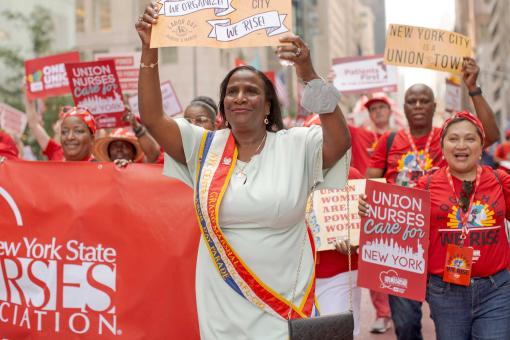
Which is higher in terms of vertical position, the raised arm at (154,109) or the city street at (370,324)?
the raised arm at (154,109)

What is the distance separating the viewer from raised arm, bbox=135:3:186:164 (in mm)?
3189

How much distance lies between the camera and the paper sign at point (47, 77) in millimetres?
8703

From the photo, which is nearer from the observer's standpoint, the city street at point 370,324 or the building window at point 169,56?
the city street at point 370,324

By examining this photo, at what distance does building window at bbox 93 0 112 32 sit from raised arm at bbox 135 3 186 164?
2031 inches

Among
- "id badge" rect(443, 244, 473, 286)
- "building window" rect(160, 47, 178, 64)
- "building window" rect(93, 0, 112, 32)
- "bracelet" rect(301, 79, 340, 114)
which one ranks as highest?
"building window" rect(93, 0, 112, 32)

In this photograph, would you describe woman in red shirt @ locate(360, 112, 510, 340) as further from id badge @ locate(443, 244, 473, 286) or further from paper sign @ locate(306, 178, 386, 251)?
paper sign @ locate(306, 178, 386, 251)

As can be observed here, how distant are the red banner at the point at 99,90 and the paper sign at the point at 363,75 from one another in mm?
4892

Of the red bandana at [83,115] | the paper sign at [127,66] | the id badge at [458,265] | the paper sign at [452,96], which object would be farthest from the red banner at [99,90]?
the paper sign at [452,96]

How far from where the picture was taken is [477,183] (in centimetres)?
429

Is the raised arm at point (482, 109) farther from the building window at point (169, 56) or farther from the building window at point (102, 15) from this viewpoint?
the building window at point (102, 15)

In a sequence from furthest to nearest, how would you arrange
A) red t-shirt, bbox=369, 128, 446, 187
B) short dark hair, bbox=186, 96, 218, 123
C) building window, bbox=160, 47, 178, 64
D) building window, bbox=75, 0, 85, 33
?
building window, bbox=75, 0, 85, 33 → building window, bbox=160, 47, 178, 64 → short dark hair, bbox=186, 96, 218, 123 → red t-shirt, bbox=369, 128, 446, 187

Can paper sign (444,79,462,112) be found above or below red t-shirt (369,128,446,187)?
above

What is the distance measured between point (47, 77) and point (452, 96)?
193 inches

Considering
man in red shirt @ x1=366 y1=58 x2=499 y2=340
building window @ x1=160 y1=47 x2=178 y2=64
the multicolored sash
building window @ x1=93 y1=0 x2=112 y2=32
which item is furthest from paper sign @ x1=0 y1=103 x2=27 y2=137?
building window @ x1=93 y1=0 x2=112 y2=32
